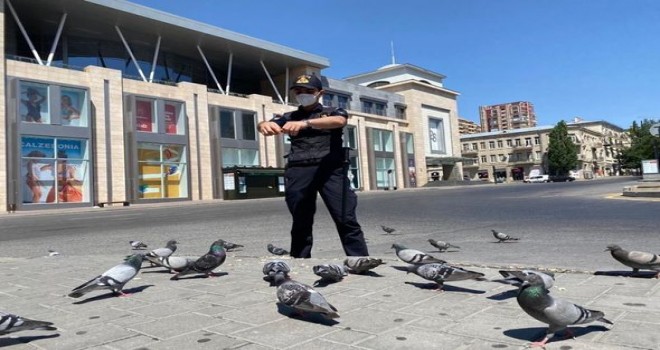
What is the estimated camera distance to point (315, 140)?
17.3ft

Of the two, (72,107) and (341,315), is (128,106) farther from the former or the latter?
(341,315)

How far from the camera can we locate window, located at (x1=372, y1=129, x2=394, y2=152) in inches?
2468

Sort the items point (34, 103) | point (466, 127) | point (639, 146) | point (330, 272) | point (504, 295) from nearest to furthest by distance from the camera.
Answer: point (504, 295), point (330, 272), point (34, 103), point (639, 146), point (466, 127)

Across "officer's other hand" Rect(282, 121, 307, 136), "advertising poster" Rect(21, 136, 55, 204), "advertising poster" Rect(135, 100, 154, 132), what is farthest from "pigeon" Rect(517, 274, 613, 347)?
"advertising poster" Rect(135, 100, 154, 132)

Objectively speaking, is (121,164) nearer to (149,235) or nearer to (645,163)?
(149,235)

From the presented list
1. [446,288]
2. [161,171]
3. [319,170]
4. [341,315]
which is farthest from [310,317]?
[161,171]

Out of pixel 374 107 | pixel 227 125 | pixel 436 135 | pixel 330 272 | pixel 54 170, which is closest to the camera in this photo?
pixel 330 272

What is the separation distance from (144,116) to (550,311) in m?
39.3

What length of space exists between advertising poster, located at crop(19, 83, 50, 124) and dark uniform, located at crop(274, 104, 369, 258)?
105 feet

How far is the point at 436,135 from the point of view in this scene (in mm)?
79125

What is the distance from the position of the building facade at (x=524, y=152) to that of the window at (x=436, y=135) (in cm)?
2380

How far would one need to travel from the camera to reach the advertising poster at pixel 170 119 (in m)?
39.9

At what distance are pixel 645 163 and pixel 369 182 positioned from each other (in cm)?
3278

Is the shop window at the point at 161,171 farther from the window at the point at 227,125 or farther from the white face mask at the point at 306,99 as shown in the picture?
the white face mask at the point at 306,99
